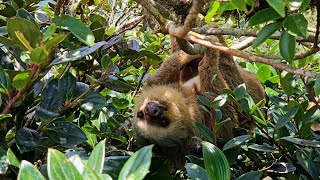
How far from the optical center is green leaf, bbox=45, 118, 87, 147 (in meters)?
1.34

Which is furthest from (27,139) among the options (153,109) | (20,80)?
(153,109)

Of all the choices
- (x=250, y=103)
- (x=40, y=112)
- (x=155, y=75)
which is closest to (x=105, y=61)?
(x=40, y=112)

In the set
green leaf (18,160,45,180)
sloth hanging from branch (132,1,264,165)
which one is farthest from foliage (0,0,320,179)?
sloth hanging from branch (132,1,264,165)

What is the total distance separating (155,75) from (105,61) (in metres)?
1.56

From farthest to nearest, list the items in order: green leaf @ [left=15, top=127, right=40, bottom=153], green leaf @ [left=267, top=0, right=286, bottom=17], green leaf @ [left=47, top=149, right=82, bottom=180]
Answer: green leaf @ [left=15, top=127, right=40, bottom=153], green leaf @ [left=267, top=0, right=286, bottom=17], green leaf @ [left=47, top=149, right=82, bottom=180]

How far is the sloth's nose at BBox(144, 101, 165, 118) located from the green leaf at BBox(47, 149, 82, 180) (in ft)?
6.44

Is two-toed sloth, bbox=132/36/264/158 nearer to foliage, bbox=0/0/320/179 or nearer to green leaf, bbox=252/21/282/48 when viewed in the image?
foliage, bbox=0/0/320/179

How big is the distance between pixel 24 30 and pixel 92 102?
43cm

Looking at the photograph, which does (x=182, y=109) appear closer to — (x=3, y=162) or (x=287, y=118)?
(x=287, y=118)

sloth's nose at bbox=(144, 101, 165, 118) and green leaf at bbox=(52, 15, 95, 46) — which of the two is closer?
green leaf at bbox=(52, 15, 95, 46)

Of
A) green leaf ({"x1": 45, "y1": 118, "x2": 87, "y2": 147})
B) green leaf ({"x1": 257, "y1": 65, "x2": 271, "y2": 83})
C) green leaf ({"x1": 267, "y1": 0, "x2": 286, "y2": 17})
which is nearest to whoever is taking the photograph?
green leaf ({"x1": 267, "y1": 0, "x2": 286, "y2": 17})

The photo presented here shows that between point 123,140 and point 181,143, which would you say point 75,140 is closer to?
point 123,140

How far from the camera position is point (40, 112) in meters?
1.29

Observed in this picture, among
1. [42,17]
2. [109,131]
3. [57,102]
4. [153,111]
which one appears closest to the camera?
[57,102]
